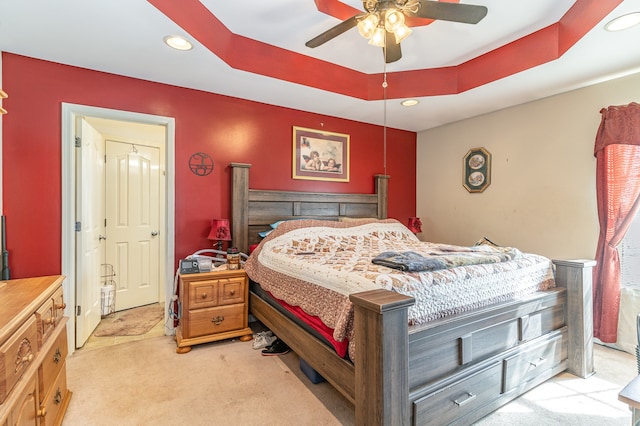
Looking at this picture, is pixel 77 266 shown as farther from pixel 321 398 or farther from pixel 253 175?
pixel 321 398

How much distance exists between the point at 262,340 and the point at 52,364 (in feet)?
4.93

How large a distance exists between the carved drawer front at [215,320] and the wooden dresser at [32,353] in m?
0.91

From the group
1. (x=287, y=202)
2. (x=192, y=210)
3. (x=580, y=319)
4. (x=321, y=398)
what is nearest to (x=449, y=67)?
(x=287, y=202)

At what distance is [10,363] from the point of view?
3.53 ft

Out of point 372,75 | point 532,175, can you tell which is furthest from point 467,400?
point 372,75

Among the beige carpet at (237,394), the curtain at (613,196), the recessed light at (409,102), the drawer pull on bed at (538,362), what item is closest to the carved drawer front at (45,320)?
the beige carpet at (237,394)

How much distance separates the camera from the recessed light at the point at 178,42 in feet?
7.12

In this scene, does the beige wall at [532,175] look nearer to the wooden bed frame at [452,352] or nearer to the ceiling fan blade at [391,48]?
the wooden bed frame at [452,352]

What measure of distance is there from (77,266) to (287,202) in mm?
2023

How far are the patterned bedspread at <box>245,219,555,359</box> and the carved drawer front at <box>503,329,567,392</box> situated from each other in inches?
13.9

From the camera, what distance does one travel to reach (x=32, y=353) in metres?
1.29

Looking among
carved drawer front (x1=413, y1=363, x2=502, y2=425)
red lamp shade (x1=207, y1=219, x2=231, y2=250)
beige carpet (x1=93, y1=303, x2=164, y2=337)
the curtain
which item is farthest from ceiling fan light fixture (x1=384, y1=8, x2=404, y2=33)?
beige carpet (x1=93, y1=303, x2=164, y2=337)

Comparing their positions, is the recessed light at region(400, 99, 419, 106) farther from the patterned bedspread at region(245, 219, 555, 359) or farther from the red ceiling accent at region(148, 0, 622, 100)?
the patterned bedspread at region(245, 219, 555, 359)

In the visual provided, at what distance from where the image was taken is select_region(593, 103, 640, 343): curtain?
8.45 ft
